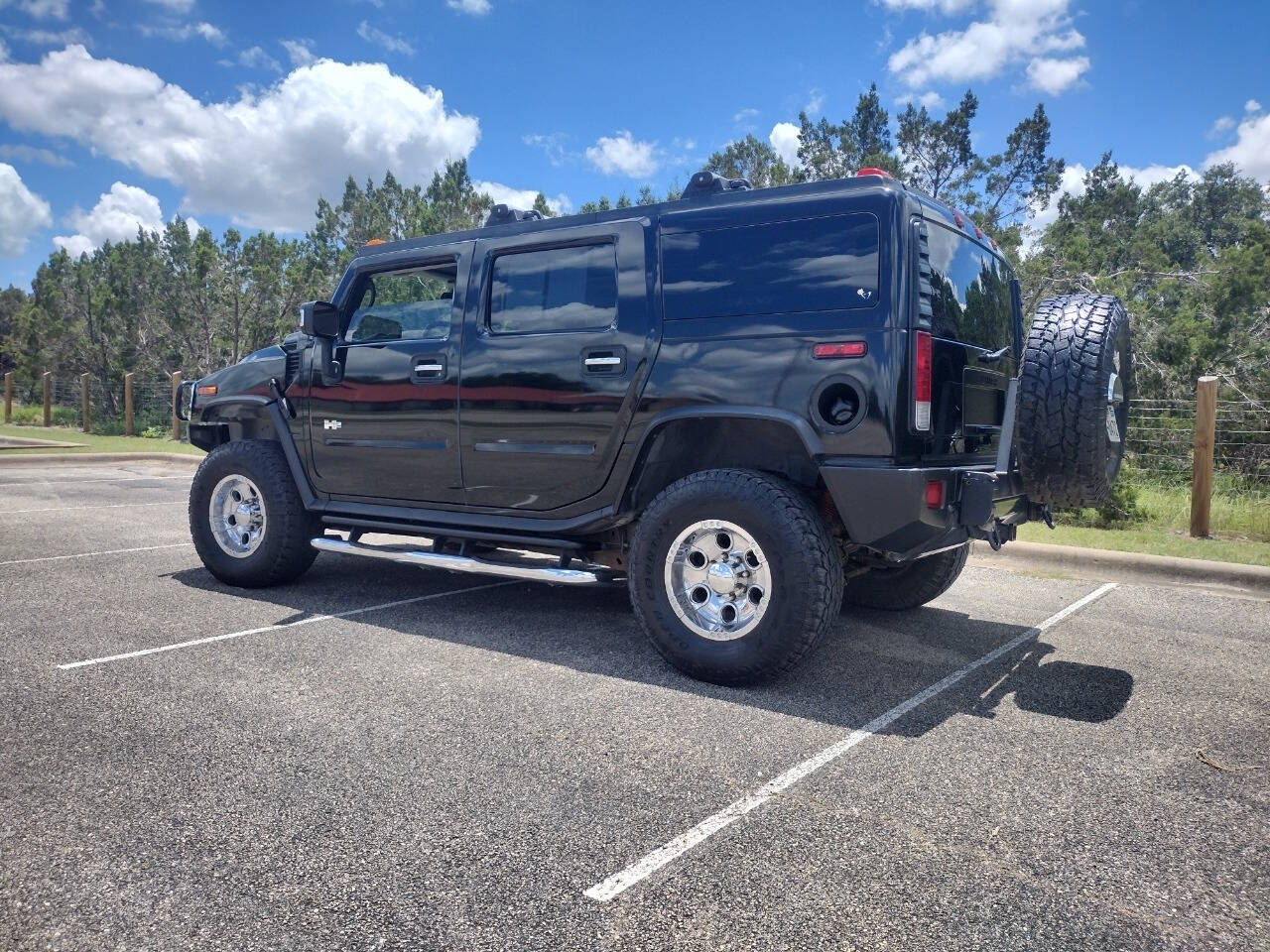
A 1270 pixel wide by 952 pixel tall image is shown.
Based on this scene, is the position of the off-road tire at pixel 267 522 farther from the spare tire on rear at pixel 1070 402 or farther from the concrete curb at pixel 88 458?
the concrete curb at pixel 88 458

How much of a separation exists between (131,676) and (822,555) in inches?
120

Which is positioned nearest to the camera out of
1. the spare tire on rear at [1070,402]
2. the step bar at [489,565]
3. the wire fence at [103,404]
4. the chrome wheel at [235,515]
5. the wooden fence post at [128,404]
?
the spare tire on rear at [1070,402]

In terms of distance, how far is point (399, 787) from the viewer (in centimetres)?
301

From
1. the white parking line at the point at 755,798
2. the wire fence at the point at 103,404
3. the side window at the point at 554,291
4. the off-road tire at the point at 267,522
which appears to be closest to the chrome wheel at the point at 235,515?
the off-road tire at the point at 267,522

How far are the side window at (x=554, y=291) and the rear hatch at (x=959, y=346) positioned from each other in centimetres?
149

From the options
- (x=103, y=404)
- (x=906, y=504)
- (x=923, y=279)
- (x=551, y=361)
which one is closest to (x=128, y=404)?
(x=103, y=404)

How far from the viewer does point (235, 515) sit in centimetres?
598

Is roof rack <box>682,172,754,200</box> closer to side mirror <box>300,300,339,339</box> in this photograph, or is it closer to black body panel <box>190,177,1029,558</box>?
black body panel <box>190,177,1029,558</box>

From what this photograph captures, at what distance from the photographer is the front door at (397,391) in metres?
5.15

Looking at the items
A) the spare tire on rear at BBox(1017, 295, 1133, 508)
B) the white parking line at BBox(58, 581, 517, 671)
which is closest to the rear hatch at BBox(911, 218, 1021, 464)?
the spare tire on rear at BBox(1017, 295, 1133, 508)

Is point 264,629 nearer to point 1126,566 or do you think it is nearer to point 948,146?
point 1126,566

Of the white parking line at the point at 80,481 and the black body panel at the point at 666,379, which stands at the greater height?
the black body panel at the point at 666,379

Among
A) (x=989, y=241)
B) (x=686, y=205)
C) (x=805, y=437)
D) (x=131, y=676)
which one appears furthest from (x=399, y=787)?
(x=989, y=241)

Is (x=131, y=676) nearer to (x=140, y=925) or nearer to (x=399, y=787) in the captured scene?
(x=399, y=787)
